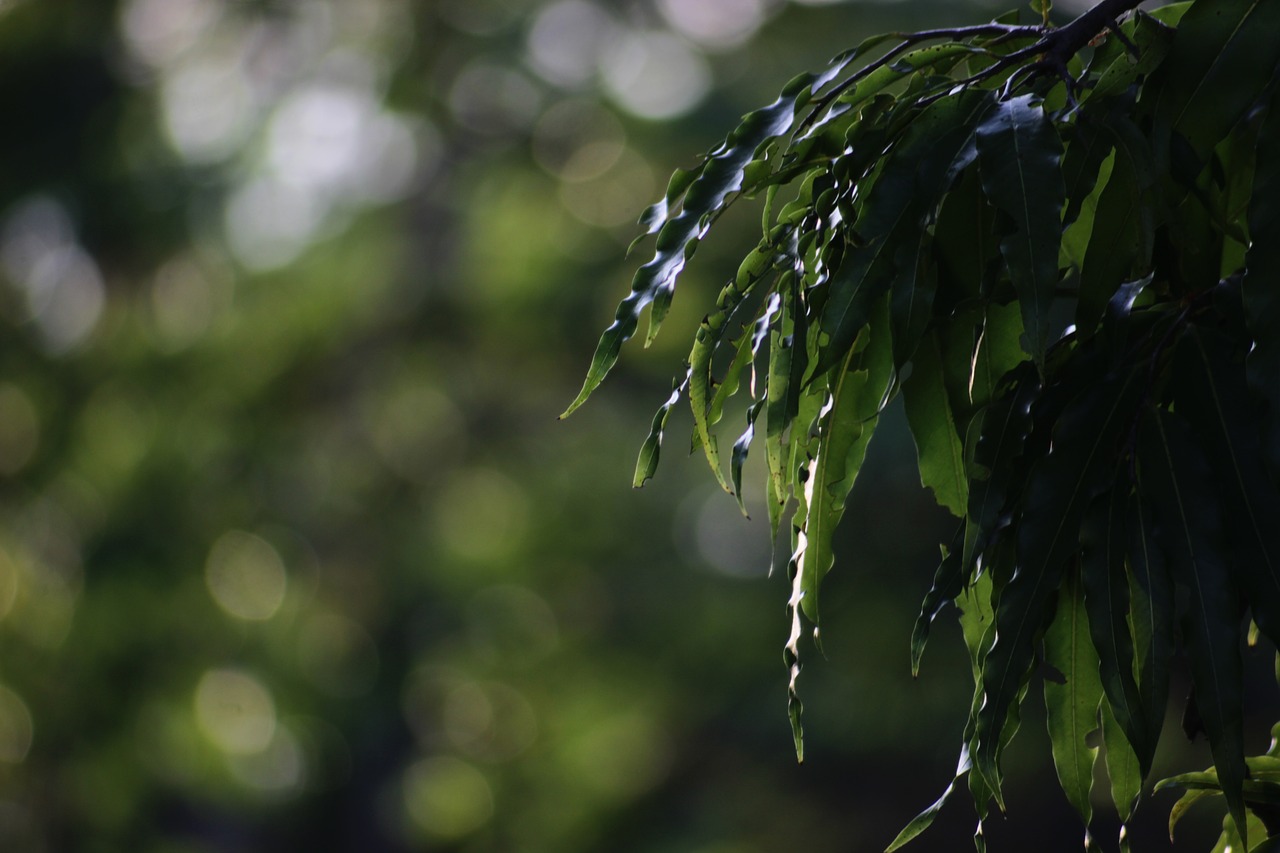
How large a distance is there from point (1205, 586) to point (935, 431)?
19cm

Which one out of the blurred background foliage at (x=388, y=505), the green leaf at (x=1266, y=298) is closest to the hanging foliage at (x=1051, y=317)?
the green leaf at (x=1266, y=298)

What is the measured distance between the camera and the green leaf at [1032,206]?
0.59 metres

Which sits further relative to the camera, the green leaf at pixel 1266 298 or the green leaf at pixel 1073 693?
the green leaf at pixel 1073 693

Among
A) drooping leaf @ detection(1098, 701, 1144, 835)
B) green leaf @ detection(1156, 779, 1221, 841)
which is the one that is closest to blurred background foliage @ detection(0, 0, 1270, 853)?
green leaf @ detection(1156, 779, 1221, 841)

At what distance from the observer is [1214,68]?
1.98 ft

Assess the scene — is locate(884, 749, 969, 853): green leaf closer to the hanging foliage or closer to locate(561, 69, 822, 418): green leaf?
the hanging foliage

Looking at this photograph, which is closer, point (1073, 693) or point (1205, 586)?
point (1205, 586)

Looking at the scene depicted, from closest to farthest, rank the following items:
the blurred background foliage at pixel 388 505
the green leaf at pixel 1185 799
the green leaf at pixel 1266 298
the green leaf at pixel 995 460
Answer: the green leaf at pixel 1266 298, the green leaf at pixel 995 460, the green leaf at pixel 1185 799, the blurred background foliage at pixel 388 505

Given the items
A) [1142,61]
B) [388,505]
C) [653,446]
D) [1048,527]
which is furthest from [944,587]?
[388,505]

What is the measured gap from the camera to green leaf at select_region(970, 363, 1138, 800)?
0.64 m

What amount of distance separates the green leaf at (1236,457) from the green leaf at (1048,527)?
0.03 metres

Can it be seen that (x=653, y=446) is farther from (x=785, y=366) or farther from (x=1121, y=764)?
(x=1121, y=764)

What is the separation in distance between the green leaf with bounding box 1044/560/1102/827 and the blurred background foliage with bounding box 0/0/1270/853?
3.93 meters

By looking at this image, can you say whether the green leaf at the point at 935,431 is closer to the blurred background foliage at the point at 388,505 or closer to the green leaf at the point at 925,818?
the green leaf at the point at 925,818
